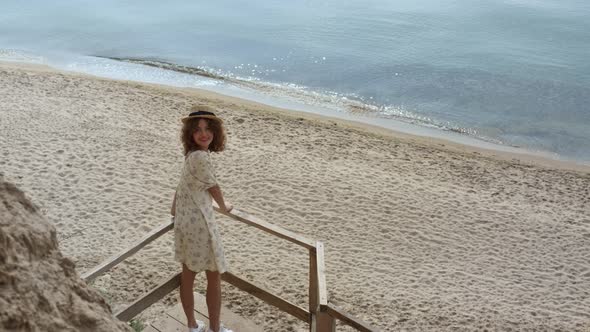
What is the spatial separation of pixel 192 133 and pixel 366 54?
1789 centimetres

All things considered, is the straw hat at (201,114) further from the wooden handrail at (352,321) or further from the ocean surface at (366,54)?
the ocean surface at (366,54)

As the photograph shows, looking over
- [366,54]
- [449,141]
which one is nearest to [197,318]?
[449,141]

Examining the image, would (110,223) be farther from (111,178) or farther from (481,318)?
(481,318)

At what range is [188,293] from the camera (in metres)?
4.91

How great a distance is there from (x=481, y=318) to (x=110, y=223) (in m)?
4.67

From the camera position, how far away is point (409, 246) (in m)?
9.34

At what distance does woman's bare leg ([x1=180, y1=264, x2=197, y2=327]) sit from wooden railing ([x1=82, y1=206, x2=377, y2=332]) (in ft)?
1.18

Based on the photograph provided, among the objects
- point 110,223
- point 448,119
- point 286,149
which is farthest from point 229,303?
point 448,119

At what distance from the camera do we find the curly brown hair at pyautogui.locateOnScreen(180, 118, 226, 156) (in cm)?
466

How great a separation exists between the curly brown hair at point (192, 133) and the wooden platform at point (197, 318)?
1.33 m

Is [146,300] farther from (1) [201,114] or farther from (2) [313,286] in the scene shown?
(1) [201,114]

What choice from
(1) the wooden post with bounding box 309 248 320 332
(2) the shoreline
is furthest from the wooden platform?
(2) the shoreline

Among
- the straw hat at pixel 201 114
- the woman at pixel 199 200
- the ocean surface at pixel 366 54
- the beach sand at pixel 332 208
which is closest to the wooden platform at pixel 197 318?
the woman at pixel 199 200

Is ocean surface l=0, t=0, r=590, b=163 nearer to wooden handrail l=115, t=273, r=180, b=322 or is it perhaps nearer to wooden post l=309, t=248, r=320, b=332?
wooden post l=309, t=248, r=320, b=332
